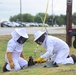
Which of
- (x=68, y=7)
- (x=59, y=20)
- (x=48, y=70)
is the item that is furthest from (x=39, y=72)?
(x=59, y=20)

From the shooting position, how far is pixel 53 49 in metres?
9.10

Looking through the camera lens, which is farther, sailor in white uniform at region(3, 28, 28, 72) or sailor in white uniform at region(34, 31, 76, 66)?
sailor in white uniform at region(34, 31, 76, 66)

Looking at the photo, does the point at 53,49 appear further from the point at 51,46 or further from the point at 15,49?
the point at 15,49

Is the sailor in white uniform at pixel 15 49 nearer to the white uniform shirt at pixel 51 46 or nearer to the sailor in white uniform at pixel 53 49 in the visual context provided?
the sailor in white uniform at pixel 53 49

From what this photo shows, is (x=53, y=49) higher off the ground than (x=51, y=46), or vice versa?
(x=51, y=46)

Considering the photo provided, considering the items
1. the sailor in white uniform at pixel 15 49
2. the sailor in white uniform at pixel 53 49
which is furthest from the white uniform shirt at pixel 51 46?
the sailor in white uniform at pixel 15 49

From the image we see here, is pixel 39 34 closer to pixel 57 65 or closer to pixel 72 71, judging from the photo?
pixel 57 65

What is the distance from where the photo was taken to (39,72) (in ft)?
26.0

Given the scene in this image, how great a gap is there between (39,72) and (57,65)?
38.6 inches

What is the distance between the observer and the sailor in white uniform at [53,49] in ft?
29.1

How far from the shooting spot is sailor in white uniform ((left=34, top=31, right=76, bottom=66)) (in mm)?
8875

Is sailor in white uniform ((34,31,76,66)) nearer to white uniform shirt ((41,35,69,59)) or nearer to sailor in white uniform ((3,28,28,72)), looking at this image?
white uniform shirt ((41,35,69,59))

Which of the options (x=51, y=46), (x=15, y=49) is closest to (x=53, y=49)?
(x=51, y=46)

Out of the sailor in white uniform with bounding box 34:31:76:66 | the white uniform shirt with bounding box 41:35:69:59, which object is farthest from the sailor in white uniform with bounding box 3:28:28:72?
the white uniform shirt with bounding box 41:35:69:59
